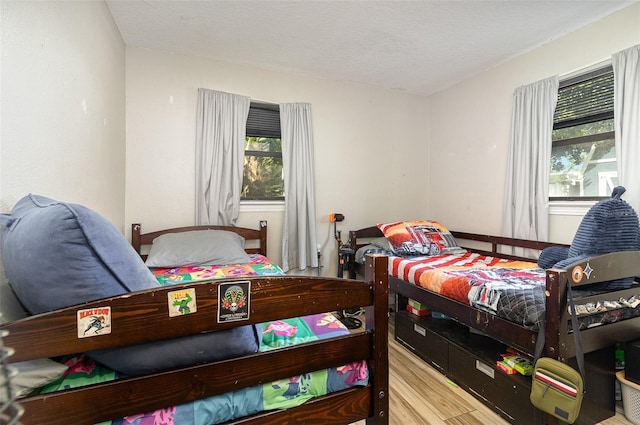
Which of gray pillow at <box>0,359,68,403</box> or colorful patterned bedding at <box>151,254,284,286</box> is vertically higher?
gray pillow at <box>0,359,68,403</box>

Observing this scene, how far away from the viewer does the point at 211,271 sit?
2129 millimetres

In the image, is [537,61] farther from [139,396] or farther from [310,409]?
[139,396]

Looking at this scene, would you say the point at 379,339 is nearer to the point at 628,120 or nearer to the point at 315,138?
the point at 628,120

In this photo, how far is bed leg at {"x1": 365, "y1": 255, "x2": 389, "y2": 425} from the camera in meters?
1.01

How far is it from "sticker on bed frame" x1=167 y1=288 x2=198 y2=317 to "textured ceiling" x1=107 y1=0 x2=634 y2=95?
205 centimetres

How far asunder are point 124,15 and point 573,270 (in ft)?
10.4

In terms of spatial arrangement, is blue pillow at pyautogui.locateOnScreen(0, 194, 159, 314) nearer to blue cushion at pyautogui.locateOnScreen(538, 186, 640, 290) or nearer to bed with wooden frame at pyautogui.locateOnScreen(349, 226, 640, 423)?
bed with wooden frame at pyautogui.locateOnScreen(349, 226, 640, 423)

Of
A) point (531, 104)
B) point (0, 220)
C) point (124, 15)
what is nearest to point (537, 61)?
point (531, 104)

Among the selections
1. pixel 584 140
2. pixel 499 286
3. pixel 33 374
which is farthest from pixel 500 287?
pixel 33 374

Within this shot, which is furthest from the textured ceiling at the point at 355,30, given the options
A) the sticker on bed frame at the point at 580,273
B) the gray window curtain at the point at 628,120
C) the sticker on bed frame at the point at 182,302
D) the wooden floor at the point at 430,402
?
the wooden floor at the point at 430,402

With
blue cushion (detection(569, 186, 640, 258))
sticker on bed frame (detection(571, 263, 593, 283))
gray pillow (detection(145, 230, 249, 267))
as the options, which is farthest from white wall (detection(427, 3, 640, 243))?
gray pillow (detection(145, 230, 249, 267))

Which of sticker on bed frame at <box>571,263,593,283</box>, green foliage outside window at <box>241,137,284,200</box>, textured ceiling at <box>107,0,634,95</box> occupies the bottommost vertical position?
sticker on bed frame at <box>571,263,593,283</box>

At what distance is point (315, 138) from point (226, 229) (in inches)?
53.2

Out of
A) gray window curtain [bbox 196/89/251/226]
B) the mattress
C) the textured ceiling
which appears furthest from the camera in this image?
gray window curtain [bbox 196/89/251/226]
